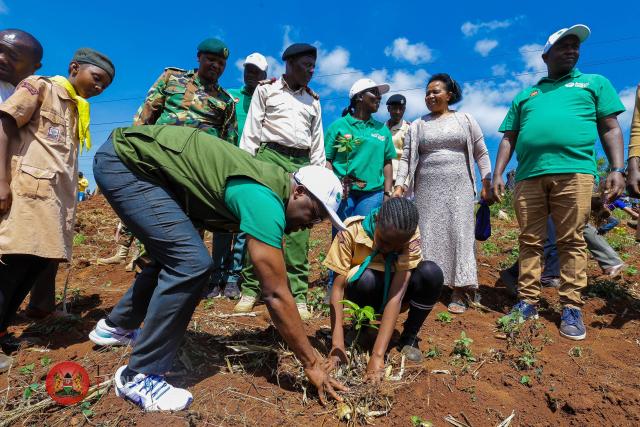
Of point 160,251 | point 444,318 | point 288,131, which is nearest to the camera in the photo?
point 160,251

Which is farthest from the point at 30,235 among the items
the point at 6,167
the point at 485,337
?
the point at 485,337

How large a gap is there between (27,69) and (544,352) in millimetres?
4043

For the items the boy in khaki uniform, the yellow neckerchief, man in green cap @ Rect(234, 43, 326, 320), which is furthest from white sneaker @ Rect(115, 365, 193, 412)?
the yellow neckerchief

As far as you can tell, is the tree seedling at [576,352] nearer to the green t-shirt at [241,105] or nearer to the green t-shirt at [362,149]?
the green t-shirt at [362,149]

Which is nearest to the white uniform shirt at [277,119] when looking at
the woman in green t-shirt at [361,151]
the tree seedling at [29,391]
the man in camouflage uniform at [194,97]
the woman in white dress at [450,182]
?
the man in camouflage uniform at [194,97]

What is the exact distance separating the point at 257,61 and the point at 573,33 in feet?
9.84

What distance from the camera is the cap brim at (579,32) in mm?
3332

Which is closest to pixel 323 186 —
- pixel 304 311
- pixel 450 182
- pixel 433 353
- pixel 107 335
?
pixel 433 353

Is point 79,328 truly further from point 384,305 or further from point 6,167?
point 384,305

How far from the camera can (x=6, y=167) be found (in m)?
2.61

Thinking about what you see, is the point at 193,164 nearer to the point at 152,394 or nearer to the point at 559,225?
the point at 152,394

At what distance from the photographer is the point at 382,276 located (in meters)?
2.81

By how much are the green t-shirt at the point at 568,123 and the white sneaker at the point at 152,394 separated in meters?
2.95

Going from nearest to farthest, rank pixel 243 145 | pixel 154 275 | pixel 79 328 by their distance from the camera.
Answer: pixel 154 275
pixel 79 328
pixel 243 145
